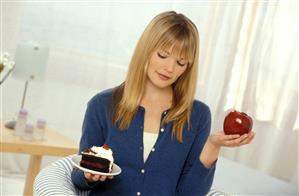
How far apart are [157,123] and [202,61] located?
0.99 metres

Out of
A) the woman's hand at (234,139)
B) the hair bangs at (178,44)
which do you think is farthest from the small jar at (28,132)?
the woman's hand at (234,139)

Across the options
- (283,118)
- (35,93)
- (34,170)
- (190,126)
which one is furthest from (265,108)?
(35,93)

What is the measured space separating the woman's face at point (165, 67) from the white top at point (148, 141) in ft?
0.50

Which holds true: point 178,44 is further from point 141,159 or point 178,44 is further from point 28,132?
point 28,132

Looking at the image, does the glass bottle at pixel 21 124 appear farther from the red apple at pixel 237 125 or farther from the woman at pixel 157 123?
the red apple at pixel 237 125

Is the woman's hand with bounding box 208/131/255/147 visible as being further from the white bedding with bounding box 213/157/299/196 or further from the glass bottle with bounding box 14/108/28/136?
the glass bottle with bounding box 14/108/28/136

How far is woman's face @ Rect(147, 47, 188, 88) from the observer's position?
1603 mm

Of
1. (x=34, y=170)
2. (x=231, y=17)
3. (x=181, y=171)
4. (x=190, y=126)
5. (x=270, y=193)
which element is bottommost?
(x=34, y=170)

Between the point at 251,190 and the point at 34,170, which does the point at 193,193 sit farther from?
the point at 34,170

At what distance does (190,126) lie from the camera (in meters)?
1.71

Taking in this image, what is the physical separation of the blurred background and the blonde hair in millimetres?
728

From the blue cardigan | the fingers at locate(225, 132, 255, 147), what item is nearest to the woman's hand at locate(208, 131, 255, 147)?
the fingers at locate(225, 132, 255, 147)

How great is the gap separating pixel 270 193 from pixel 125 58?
1.04 metres

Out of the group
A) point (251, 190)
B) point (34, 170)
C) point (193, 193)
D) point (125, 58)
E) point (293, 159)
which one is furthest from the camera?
point (125, 58)
